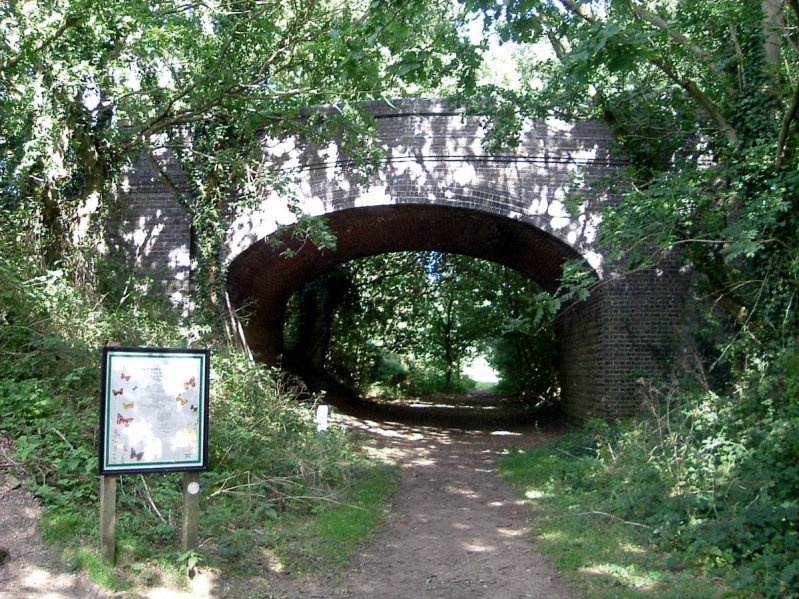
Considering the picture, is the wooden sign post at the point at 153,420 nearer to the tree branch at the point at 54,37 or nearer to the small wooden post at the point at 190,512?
the small wooden post at the point at 190,512

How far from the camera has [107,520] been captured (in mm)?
5113

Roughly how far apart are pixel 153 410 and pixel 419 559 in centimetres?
262

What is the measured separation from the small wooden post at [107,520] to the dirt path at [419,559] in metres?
0.27

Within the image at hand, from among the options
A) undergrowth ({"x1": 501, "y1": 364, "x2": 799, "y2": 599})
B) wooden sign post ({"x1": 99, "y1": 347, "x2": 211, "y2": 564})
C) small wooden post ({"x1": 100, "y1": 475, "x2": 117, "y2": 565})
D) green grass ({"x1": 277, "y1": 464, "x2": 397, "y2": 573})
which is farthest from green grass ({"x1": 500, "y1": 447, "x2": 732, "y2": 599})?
small wooden post ({"x1": 100, "y1": 475, "x2": 117, "y2": 565})

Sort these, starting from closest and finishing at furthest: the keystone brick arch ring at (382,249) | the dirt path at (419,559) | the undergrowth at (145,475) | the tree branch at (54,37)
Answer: the dirt path at (419,559) → the undergrowth at (145,475) → the tree branch at (54,37) → the keystone brick arch ring at (382,249)

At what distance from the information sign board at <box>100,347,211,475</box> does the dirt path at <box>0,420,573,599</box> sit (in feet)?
2.55

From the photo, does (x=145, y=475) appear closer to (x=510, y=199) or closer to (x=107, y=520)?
(x=107, y=520)

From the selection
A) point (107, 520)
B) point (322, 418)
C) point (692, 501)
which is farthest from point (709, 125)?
point (107, 520)

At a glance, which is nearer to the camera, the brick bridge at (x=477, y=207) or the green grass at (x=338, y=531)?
the green grass at (x=338, y=531)

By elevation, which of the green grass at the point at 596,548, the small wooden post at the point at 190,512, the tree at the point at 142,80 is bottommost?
the green grass at the point at 596,548

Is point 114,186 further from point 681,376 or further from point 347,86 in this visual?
point 681,376

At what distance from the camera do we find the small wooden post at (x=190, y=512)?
540 cm

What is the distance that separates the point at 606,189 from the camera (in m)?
12.0

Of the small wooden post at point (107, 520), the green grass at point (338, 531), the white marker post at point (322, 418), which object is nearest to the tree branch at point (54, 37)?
the small wooden post at point (107, 520)
